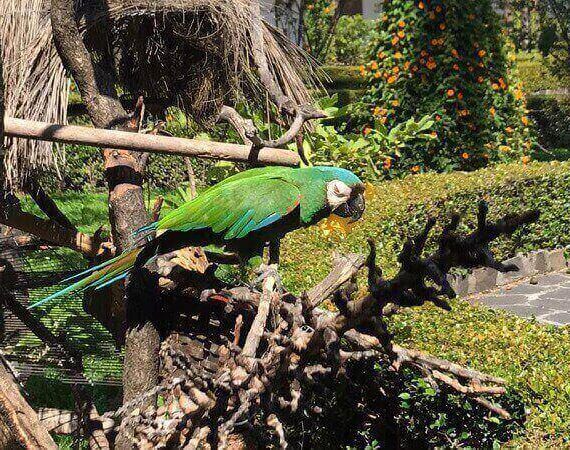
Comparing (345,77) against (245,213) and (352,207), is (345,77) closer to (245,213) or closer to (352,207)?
(352,207)

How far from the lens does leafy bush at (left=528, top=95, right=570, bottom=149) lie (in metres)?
15.4

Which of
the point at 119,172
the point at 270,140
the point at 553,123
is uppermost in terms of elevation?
the point at 270,140

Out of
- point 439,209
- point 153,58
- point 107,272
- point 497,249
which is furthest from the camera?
point 497,249

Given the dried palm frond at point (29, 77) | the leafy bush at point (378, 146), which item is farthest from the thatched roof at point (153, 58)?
the leafy bush at point (378, 146)

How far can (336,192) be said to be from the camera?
9.63 feet

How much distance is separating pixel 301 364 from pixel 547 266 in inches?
229

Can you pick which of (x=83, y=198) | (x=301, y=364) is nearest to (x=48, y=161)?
(x=301, y=364)

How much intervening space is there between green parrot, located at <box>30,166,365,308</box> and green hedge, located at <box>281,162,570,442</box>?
3.48 feet

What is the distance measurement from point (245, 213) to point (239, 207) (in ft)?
0.12

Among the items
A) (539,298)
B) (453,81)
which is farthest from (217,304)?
(453,81)

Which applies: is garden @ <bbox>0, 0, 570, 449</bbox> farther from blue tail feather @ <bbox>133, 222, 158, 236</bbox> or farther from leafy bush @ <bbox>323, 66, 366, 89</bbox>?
leafy bush @ <bbox>323, 66, 366, 89</bbox>

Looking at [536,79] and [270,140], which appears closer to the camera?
[270,140]

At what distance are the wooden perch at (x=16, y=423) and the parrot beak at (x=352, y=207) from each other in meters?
1.46

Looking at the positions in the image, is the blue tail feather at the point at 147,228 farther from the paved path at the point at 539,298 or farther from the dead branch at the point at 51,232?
the paved path at the point at 539,298
